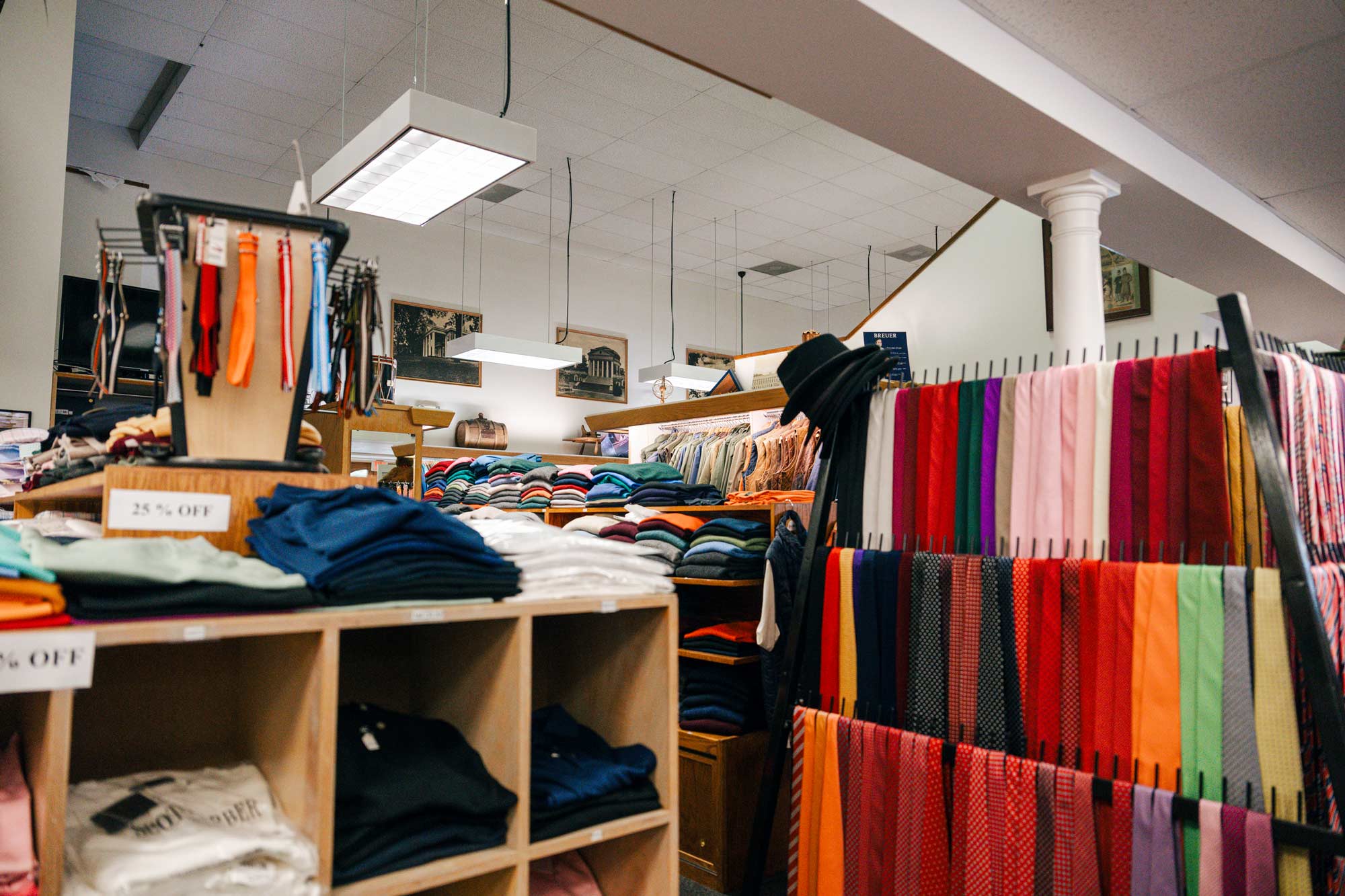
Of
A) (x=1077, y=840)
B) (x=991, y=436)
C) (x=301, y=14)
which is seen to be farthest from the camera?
(x=301, y=14)

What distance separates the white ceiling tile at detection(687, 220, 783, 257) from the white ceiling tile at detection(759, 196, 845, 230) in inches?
17.2

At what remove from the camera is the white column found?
3703 mm

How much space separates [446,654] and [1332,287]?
6.44 metres

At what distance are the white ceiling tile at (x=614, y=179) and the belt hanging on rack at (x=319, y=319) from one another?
18.3ft

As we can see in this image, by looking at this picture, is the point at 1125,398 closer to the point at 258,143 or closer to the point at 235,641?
the point at 235,641

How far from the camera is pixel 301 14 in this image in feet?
15.9

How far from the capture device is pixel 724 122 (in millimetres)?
6156

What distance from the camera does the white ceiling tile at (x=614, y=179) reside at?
22.7 ft

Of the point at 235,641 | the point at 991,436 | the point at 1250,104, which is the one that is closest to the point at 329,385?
the point at 235,641

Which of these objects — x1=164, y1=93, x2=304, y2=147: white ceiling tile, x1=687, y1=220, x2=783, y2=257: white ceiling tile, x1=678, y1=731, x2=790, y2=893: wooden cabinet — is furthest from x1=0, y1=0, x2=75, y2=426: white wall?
x1=687, y1=220, x2=783, y2=257: white ceiling tile

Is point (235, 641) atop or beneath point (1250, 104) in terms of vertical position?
beneath

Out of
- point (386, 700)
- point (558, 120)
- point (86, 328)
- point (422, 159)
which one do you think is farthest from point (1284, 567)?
point (86, 328)

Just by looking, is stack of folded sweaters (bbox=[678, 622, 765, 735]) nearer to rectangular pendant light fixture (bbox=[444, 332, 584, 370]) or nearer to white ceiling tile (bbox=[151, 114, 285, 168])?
rectangular pendant light fixture (bbox=[444, 332, 584, 370])

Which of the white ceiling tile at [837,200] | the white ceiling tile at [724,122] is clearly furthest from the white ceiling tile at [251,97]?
the white ceiling tile at [837,200]
